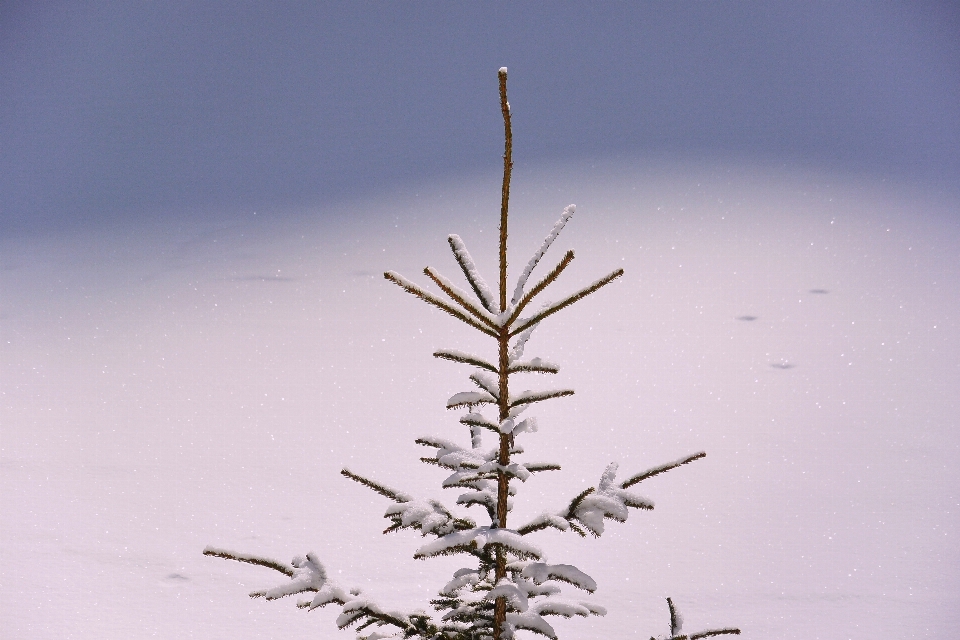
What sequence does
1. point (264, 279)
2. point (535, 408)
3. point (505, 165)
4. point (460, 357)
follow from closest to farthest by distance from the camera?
point (505, 165)
point (460, 357)
point (535, 408)
point (264, 279)

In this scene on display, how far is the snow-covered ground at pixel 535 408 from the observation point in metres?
3.13

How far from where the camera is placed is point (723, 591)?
3074mm

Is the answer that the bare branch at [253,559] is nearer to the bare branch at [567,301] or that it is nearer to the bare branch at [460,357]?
the bare branch at [460,357]

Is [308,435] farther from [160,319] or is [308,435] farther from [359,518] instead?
[160,319]

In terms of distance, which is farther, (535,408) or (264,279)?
(264,279)

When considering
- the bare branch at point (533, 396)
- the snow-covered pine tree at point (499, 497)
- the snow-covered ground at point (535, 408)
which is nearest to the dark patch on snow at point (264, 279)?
the snow-covered ground at point (535, 408)

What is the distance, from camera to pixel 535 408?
4.53 m

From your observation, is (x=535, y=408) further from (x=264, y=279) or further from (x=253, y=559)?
(x=253, y=559)

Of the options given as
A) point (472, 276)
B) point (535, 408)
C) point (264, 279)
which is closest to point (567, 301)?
point (472, 276)

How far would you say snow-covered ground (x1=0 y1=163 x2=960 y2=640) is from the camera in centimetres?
313

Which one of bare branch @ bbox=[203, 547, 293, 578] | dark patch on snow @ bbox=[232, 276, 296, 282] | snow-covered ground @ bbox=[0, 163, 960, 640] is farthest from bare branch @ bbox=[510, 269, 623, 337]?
dark patch on snow @ bbox=[232, 276, 296, 282]

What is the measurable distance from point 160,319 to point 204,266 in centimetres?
79

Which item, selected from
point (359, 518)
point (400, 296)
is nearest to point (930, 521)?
point (359, 518)

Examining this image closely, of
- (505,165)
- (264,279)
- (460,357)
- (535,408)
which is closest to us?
(505,165)
